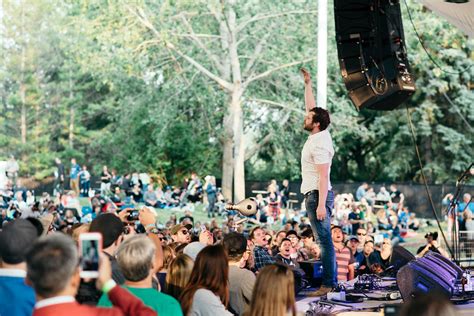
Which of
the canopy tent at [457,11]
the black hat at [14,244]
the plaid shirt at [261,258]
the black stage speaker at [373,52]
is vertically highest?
the canopy tent at [457,11]

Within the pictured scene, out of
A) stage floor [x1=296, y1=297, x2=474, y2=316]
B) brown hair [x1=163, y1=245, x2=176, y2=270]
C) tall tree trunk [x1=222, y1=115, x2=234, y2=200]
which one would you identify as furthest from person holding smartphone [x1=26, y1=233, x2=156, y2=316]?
tall tree trunk [x1=222, y1=115, x2=234, y2=200]

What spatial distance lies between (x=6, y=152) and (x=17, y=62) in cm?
514

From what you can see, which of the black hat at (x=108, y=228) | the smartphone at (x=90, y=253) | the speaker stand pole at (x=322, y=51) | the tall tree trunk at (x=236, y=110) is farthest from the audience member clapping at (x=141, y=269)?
the tall tree trunk at (x=236, y=110)

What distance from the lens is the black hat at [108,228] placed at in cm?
527

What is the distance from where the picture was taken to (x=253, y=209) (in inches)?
325

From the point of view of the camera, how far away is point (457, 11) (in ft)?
36.0

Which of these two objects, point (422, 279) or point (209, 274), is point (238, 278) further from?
point (422, 279)

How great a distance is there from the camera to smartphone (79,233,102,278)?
3682mm

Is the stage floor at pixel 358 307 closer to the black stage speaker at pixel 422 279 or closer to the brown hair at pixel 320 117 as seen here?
the black stage speaker at pixel 422 279

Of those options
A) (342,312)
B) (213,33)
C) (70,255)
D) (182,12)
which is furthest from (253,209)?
(213,33)

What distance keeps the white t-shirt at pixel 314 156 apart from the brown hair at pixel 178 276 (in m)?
2.11

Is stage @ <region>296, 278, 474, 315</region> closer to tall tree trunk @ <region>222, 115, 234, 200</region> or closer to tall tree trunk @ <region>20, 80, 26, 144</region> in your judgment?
tall tree trunk @ <region>222, 115, 234, 200</region>

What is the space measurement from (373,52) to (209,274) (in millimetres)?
6023

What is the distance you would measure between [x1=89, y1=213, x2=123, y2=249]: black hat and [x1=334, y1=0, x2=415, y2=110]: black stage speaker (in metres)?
5.82
